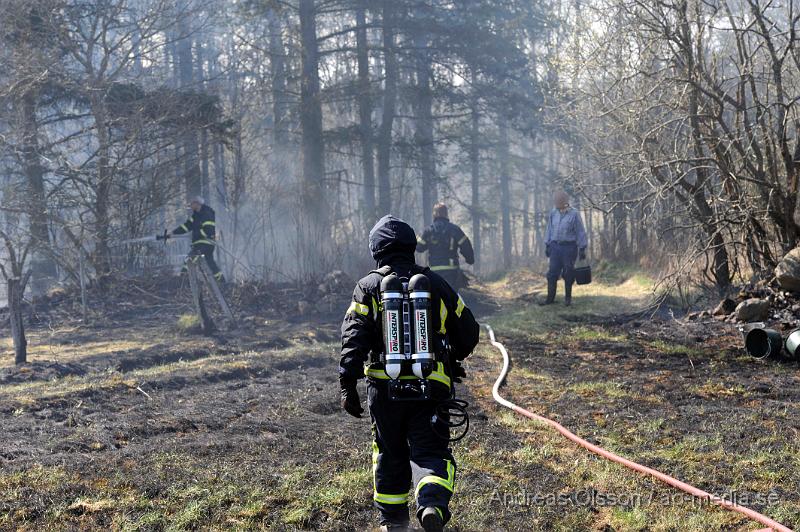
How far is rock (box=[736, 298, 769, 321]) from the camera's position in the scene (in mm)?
9406

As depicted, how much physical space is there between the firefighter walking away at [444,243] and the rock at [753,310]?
12.1 feet

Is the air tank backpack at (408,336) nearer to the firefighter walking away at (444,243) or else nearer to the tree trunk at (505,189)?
the firefighter walking away at (444,243)

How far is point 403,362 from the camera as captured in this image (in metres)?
3.62

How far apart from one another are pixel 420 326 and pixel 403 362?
0.18 meters

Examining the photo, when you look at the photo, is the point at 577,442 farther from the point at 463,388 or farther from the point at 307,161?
the point at 307,161

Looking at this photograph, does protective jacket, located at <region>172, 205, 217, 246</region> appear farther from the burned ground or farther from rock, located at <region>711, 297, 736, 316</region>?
rock, located at <region>711, 297, 736, 316</region>

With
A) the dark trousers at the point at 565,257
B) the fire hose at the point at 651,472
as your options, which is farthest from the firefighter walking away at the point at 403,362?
the dark trousers at the point at 565,257

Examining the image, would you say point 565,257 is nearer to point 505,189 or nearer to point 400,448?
point 400,448

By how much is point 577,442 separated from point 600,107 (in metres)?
7.84

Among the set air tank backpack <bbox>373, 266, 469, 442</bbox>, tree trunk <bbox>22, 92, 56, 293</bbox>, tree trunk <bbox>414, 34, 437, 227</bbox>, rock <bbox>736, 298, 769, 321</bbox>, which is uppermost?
tree trunk <bbox>414, 34, 437, 227</bbox>

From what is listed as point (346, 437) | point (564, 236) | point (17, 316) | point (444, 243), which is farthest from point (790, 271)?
point (17, 316)

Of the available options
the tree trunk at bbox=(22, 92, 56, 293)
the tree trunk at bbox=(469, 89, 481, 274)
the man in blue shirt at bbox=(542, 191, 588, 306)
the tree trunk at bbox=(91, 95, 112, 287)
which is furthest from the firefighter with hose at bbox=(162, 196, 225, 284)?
the tree trunk at bbox=(469, 89, 481, 274)

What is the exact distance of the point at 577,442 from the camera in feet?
17.6

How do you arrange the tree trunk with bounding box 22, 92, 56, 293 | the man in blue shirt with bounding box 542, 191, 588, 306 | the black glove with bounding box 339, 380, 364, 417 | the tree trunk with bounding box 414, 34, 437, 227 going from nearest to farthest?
the black glove with bounding box 339, 380, 364, 417
the man in blue shirt with bounding box 542, 191, 588, 306
the tree trunk with bounding box 22, 92, 56, 293
the tree trunk with bounding box 414, 34, 437, 227
